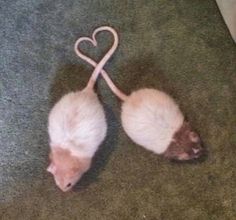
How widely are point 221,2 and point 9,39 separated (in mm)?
498

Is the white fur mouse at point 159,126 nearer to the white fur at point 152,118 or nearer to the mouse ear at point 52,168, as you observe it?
the white fur at point 152,118

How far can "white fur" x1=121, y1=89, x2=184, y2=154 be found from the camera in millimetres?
1188

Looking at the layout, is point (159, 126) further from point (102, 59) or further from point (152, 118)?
point (102, 59)

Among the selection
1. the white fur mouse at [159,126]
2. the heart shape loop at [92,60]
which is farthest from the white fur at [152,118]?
the heart shape loop at [92,60]

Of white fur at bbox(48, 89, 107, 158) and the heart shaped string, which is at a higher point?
the heart shaped string

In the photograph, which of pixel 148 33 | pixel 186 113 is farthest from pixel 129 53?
pixel 186 113

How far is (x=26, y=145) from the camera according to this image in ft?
4.35

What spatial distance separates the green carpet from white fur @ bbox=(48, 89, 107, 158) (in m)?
0.09

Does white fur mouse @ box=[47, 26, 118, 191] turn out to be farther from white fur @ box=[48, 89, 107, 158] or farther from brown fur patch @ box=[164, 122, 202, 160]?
brown fur patch @ box=[164, 122, 202, 160]

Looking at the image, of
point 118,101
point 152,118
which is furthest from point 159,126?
point 118,101

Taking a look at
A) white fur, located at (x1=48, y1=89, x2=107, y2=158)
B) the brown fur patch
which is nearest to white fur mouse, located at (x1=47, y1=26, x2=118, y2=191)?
white fur, located at (x1=48, y1=89, x2=107, y2=158)

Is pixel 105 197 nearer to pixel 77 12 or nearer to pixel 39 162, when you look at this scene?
pixel 39 162

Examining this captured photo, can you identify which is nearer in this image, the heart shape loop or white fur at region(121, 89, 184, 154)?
white fur at region(121, 89, 184, 154)

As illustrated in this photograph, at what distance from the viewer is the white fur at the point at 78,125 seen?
119cm
